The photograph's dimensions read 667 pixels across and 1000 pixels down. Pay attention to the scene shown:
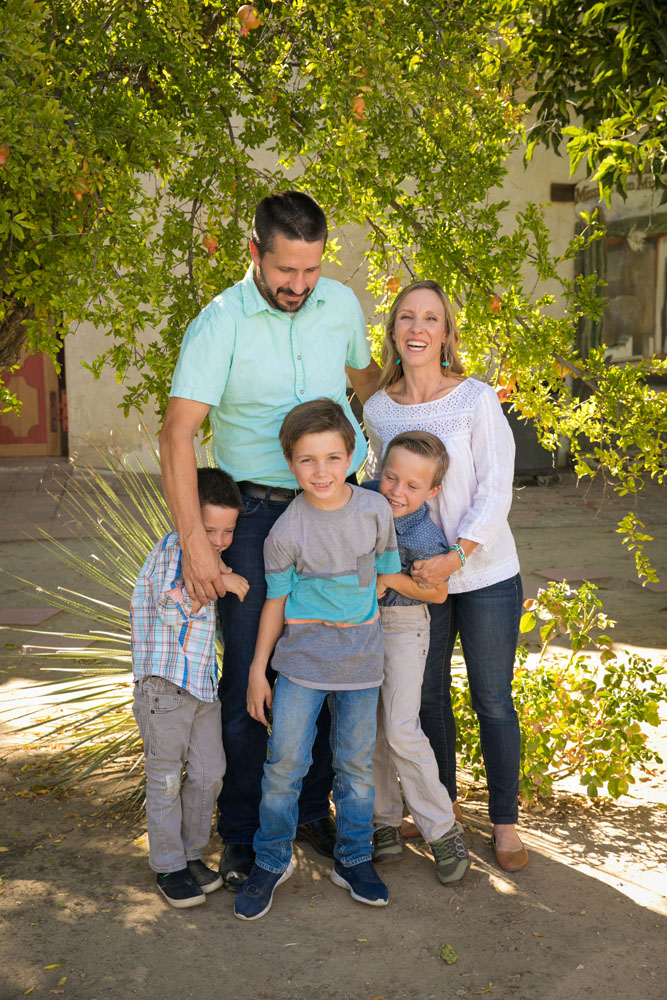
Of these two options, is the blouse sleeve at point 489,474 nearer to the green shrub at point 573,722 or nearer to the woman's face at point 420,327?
the woman's face at point 420,327

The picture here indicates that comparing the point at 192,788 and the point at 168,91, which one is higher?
the point at 168,91

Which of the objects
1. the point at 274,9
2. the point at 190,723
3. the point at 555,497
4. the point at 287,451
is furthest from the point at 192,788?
the point at 555,497

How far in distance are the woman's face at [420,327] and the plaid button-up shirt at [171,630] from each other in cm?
86

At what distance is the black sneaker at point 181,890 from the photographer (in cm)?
274

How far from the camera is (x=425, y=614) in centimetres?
287

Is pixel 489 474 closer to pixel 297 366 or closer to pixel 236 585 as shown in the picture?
pixel 297 366

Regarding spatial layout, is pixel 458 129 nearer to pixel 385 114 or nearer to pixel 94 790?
pixel 385 114

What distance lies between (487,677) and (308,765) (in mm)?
581

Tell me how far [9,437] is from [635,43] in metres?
8.83

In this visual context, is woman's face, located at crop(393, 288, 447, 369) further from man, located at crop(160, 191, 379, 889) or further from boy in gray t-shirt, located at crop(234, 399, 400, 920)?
boy in gray t-shirt, located at crop(234, 399, 400, 920)

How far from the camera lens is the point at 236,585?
8.78 feet

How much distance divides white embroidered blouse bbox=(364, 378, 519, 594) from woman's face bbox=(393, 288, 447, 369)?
0.13 meters

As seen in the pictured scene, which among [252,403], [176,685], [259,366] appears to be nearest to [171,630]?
[176,685]

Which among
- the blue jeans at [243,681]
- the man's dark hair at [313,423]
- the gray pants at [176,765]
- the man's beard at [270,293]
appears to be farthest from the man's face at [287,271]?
the gray pants at [176,765]
